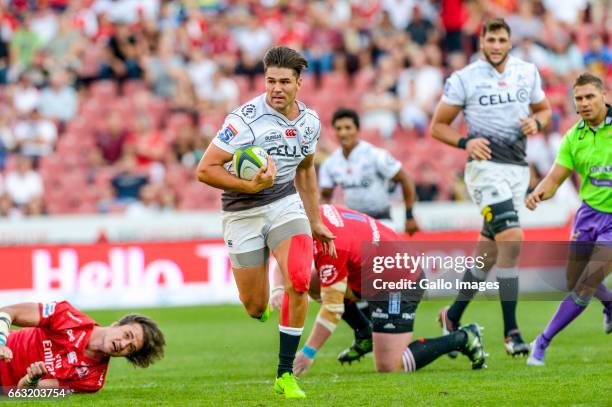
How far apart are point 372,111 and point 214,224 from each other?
4801 millimetres

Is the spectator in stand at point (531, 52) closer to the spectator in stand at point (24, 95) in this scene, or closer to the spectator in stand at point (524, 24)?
the spectator in stand at point (524, 24)

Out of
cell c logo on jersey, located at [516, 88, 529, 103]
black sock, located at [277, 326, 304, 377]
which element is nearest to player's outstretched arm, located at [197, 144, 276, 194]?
black sock, located at [277, 326, 304, 377]

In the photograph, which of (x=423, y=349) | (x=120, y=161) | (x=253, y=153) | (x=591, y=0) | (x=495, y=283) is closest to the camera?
(x=253, y=153)

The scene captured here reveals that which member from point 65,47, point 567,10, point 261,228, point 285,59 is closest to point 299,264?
point 261,228

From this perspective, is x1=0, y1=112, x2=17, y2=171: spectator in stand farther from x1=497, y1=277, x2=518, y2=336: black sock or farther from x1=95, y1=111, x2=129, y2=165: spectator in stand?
x1=497, y1=277, x2=518, y2=336: black sock

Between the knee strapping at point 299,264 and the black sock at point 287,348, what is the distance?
0.33m

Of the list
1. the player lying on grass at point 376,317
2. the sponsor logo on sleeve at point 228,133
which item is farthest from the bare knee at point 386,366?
the sponsor logo on sleeve at point 228,133

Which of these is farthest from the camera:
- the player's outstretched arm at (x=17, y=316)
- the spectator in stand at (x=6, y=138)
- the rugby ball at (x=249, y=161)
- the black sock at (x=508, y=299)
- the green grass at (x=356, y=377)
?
the spectator in stand at (x=6, y=138)

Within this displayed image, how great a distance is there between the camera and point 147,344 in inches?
367

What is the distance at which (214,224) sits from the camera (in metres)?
19.6

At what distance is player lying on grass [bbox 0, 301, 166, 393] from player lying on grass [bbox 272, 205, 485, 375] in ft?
5.43

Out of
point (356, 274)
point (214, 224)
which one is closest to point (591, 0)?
point (214, 224)

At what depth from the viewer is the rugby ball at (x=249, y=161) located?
8.80m

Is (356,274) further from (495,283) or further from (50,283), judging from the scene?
(50,283)
